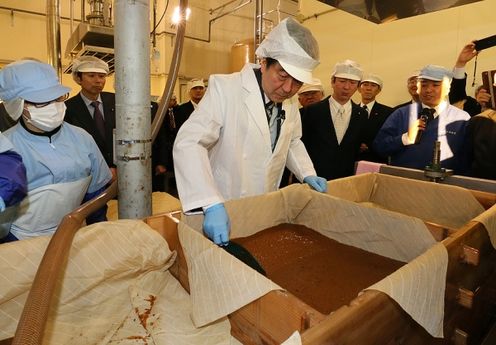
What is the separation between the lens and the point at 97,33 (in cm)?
225

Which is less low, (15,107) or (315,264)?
(15,107)

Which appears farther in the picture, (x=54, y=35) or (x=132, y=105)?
(x=54, y=35)

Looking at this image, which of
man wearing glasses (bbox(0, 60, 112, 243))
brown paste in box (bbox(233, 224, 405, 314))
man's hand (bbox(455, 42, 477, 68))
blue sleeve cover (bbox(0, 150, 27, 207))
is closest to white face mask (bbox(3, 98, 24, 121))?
man wearing glasses (bbox(0, 60, 112, 243))

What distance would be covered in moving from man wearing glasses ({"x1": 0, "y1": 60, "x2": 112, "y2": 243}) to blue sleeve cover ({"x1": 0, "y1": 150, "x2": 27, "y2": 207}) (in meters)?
0.22

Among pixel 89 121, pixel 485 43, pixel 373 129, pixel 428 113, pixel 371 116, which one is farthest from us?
pixel 371 116

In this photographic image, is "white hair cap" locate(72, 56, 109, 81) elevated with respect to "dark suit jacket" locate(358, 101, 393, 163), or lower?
elevated

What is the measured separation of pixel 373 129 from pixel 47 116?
2421mm

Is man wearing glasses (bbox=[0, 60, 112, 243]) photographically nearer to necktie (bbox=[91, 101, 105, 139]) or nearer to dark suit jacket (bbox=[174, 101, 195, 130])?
necktie (bbox=[91, 101, 105, 139])

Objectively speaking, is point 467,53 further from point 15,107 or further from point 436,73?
point 15,107

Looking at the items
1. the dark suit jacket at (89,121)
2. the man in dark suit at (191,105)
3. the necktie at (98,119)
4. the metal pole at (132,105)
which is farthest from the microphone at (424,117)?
the man in dark suit at (191,105)

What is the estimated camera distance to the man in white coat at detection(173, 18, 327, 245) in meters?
1.06

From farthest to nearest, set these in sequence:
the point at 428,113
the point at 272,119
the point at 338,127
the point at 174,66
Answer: the point at 338,127 → the point at 428,113 → the point at 272,119 → the point at 174,66

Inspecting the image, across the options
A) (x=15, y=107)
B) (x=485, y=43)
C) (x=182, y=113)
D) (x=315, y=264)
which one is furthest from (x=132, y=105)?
(x=182, y=113)

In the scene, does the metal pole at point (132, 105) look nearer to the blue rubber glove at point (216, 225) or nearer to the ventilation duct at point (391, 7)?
the blue rubber glove at point (216, 225)
